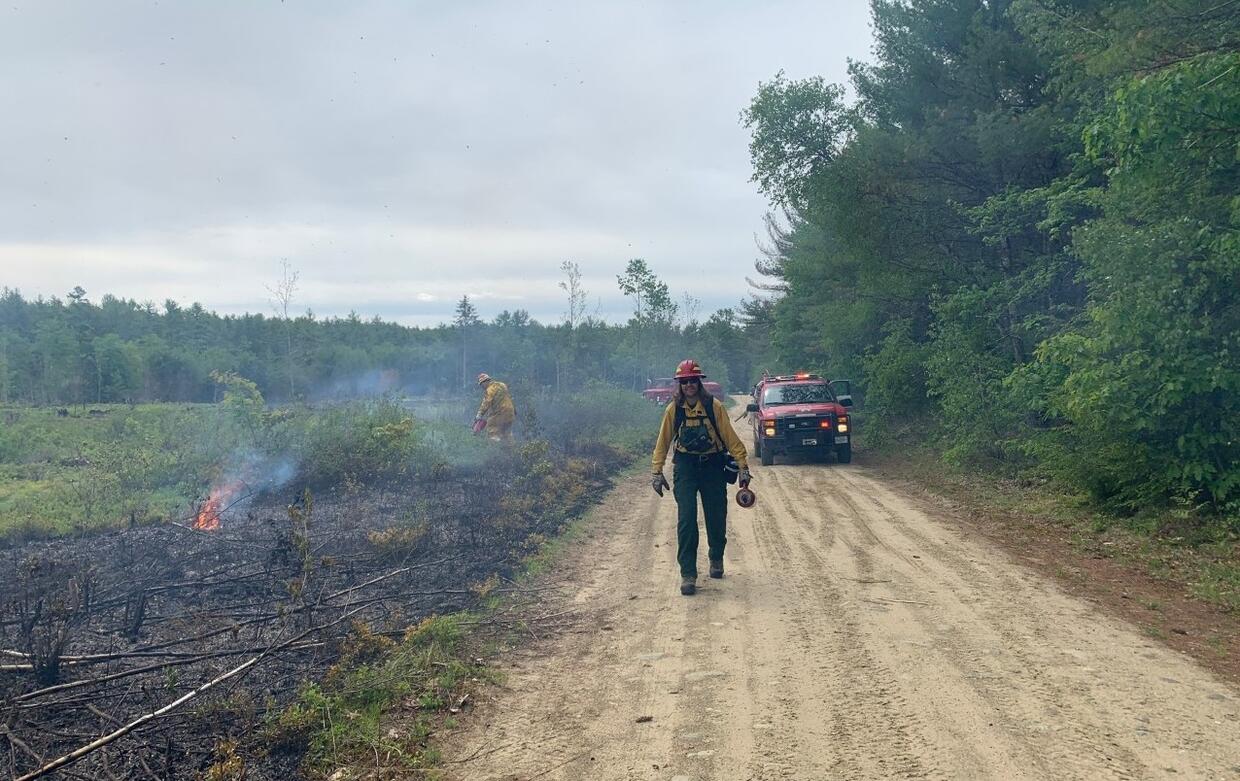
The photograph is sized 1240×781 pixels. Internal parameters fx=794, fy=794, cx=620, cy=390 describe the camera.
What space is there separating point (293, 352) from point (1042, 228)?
41.8 metres

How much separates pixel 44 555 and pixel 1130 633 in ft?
35.2

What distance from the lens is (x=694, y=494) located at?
7602mm

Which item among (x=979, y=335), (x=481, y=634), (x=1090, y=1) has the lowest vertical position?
(x=481, y=634)

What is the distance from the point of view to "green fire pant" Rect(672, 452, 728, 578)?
293 inches

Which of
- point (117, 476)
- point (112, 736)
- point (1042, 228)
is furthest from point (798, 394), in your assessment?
point (112, 736)

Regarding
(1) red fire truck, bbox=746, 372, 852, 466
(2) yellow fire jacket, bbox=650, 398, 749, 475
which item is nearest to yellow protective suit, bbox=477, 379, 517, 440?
(1) red fire truck, bbox=746, 372, 852, 466

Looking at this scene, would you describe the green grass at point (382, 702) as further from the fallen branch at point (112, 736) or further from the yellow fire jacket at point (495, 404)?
the yellow fire jacket at point (495, 404)

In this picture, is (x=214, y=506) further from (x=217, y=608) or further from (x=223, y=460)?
(x=217, y=608)

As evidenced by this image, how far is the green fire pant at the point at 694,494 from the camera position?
7.44 m

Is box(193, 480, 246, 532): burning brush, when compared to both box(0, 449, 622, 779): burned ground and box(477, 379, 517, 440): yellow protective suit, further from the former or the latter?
box(477, 379, 517, 440): yellow protective suit

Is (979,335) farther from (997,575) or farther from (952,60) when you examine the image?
(997,575)

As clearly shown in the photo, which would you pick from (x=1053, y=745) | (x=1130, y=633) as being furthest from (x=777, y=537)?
(x=1053, y=745)

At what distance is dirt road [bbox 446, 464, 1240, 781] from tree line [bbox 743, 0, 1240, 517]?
3.26 meters

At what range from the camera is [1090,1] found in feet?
42.3
